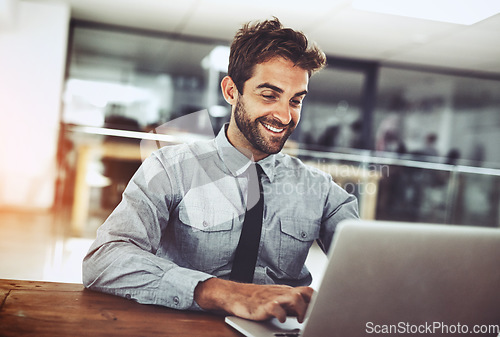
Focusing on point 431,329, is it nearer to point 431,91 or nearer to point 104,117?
point 104,117

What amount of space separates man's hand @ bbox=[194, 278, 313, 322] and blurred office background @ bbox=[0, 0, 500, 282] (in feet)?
6.07

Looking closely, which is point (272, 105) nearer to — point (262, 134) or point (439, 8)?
point (262, 134)

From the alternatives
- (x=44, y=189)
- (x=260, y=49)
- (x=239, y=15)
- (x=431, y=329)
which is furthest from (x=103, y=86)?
(x=431, y=329)

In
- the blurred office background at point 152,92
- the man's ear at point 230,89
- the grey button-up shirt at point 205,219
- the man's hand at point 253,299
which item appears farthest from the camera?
the blurred office background at point 152,92

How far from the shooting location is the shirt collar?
1.34 m

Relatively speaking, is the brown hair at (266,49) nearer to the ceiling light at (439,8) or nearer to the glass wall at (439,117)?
the ceiling light at (439,8)

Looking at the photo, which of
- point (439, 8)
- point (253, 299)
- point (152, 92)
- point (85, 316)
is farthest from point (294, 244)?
point (152, 92)

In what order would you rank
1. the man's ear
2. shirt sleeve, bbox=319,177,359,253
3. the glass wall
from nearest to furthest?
shirt sleeve, bbox=319,177,359,253, the man's ear, the glass wall

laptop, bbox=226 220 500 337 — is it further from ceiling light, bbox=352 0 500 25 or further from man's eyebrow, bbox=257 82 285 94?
ceiling light, bbox=352 0 500 25

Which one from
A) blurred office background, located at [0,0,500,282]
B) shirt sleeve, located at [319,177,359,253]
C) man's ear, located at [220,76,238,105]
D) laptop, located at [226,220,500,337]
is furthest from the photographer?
blurred office background, located at [0,0,500,282]

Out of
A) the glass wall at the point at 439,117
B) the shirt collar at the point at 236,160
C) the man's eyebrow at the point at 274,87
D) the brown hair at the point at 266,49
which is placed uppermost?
the glass wall at the point at 439,117

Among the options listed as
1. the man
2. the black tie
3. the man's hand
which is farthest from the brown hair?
the man's hand

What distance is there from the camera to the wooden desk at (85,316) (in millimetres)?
688

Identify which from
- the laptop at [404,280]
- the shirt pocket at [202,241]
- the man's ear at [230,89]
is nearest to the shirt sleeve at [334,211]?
the shirt pocket at [202,241]
